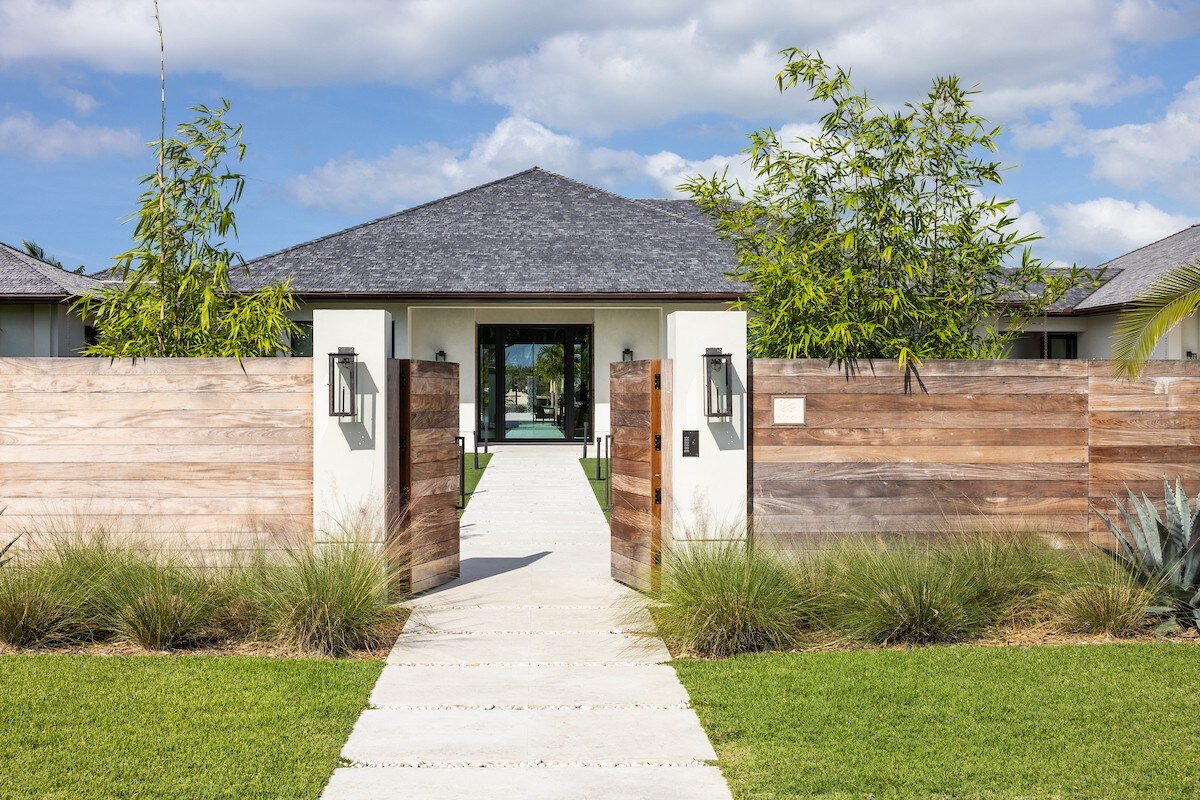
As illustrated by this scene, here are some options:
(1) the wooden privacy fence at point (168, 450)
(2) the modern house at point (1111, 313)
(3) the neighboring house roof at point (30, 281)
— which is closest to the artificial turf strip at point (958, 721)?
(1) the wooden privacy fence at point (168, 450)

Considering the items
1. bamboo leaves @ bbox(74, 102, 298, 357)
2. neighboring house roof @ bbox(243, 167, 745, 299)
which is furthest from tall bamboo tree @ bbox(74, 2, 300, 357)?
neighboring house roof @ bbox(243, 167, 745, 299)

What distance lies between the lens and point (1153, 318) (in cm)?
844

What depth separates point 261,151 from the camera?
29.9 feet

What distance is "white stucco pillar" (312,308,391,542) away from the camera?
24.7 feet

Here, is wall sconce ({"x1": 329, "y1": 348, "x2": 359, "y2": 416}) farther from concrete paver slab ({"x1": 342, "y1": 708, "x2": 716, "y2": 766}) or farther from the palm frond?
the palm frond

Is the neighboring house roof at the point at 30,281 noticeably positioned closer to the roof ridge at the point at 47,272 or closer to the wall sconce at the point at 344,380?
the roof ridge at the point at 47,272

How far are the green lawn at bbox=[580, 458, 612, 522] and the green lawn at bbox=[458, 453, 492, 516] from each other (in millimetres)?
1872

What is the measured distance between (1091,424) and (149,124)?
8265 mm

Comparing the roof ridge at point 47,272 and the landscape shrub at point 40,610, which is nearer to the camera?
the landscape shrub at point 40,610

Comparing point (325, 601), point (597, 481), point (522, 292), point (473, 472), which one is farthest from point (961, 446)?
point (522, 292)

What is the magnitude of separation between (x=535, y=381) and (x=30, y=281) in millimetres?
11569

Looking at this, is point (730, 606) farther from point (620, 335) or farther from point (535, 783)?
point (620, 335)

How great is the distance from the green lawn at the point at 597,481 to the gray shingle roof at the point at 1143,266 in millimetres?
11909

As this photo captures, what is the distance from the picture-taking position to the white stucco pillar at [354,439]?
7.53m
